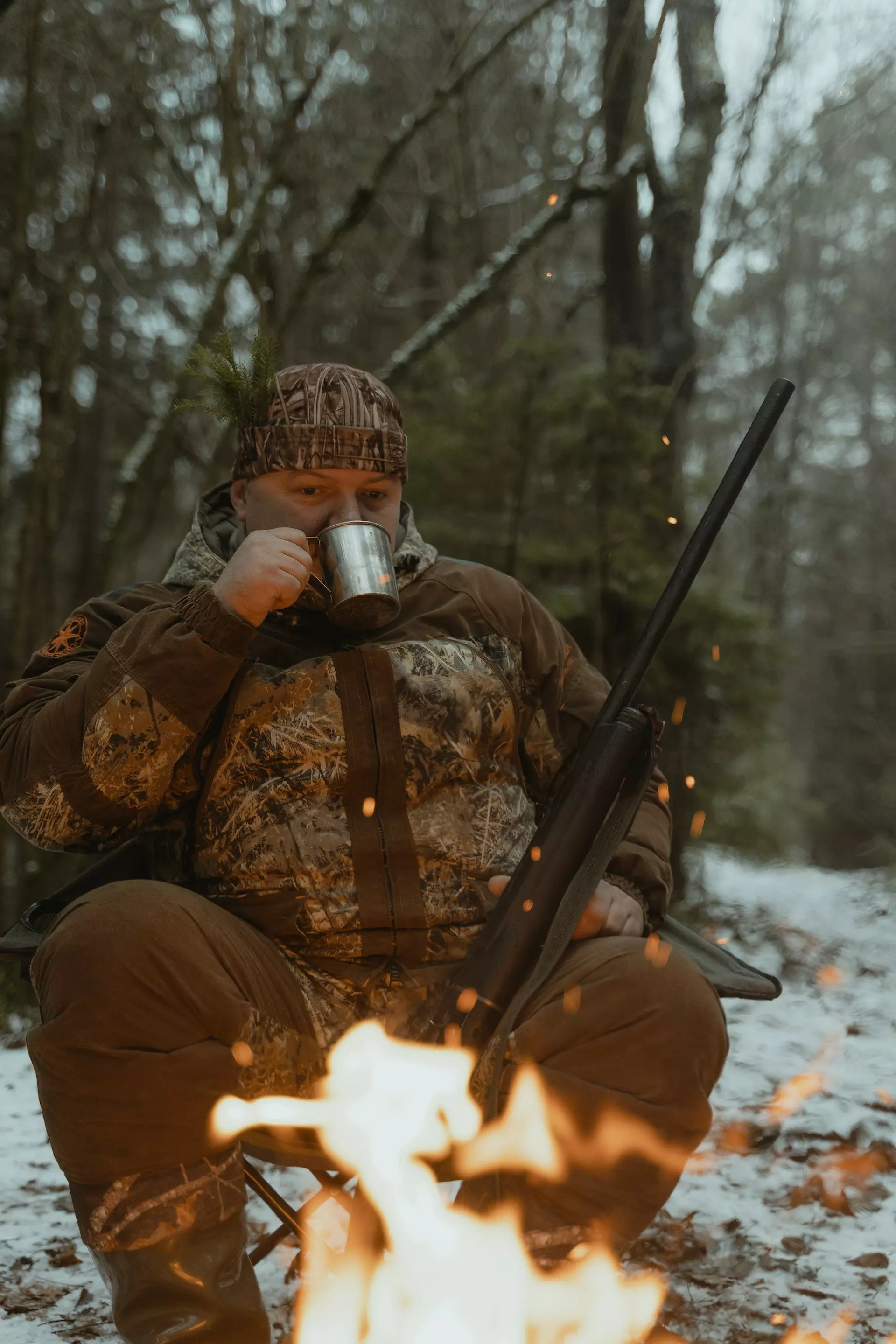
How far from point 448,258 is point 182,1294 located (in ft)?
22.6

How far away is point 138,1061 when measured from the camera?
1.58m

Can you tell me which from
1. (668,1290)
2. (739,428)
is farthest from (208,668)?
(739,428)

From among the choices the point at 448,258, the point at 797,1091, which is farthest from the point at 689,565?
the point at 448,258

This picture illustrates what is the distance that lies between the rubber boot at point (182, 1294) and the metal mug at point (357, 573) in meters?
0.98

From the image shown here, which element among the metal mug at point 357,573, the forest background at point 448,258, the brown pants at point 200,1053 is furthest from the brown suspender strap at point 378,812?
the forest background at point 448,258

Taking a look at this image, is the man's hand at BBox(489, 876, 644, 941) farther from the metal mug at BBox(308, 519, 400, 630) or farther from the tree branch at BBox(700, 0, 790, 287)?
the tree branch at BBox(700, 0, 790, 287)

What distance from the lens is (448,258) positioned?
739cm

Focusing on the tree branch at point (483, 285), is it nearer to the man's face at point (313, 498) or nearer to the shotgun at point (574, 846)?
the man's face at point (313, 498)

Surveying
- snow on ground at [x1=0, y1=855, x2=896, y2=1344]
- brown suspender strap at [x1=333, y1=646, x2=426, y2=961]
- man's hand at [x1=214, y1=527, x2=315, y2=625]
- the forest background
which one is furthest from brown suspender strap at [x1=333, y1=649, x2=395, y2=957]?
the forest background

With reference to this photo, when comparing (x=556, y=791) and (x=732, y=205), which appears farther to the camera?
(x=732, y=205)

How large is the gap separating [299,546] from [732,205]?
4.42m

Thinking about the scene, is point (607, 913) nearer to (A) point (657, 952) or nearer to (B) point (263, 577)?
(A) point (657, 952)

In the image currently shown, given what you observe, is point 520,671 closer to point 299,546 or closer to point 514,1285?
point 299,546

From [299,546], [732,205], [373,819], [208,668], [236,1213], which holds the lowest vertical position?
[236,1213]
